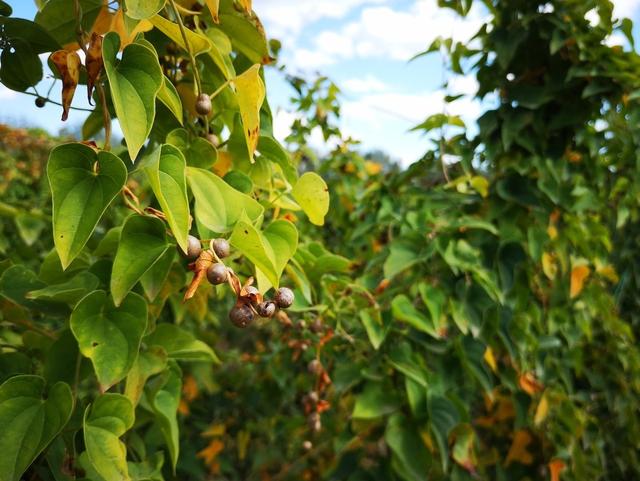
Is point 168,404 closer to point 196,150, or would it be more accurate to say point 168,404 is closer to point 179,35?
point 196,150

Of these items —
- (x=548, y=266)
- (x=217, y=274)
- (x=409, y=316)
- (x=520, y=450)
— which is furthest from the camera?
(x=520, y=450)

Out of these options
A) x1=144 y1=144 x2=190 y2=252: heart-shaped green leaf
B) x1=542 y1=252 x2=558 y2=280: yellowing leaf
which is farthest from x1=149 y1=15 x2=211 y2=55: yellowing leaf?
x1=542 y1=252 x2=558 y2=280: yellowing leaf

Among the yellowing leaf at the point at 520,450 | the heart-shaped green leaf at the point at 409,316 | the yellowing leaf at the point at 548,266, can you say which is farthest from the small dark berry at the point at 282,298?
the yellowing leaf at the point at 520,450

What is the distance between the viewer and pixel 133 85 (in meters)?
0.51

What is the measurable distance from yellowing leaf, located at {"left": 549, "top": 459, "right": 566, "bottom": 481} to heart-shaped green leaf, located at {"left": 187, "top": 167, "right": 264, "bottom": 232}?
1.23 metres

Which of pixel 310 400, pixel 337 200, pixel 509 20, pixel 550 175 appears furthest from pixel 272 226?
pixel 337 200

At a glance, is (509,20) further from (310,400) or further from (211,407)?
(211,407)

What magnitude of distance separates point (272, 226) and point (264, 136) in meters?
0.12

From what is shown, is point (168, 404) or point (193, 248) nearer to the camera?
point (193, 248)

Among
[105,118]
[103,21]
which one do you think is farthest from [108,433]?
[103,21]

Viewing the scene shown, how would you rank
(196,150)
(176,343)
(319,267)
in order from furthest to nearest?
(319,267) → (176,343) → (196,150)

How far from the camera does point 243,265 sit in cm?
71

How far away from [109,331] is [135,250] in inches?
4.5

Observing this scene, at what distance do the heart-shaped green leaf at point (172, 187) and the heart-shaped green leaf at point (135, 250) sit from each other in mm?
68
